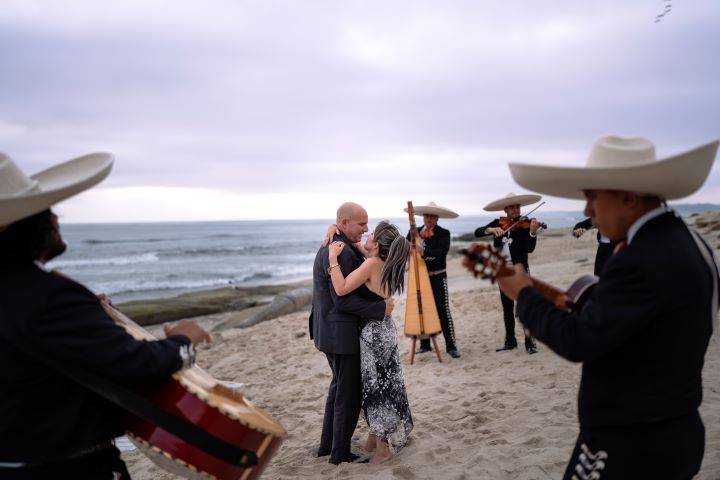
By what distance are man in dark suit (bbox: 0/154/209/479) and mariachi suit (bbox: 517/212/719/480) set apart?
5.27ft

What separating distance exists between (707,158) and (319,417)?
5.05 meters

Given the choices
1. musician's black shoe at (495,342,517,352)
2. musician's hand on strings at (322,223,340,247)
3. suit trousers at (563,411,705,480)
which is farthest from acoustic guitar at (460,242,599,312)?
musician's black shoe at (495,342,517,352)

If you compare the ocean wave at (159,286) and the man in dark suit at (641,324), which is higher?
the man in dark suit at (641,324)

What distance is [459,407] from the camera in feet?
19.0

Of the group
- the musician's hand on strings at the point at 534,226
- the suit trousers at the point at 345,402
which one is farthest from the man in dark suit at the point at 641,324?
the musician's hand on strings at the point at 534,226

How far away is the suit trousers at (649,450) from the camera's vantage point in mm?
1960

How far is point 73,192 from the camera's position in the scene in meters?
2.06

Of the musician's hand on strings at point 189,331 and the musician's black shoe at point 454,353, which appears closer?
the musician's hand on strings at point 189,331

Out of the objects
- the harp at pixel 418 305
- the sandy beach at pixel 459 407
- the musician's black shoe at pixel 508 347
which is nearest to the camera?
the sandy beach at pixel 459 407

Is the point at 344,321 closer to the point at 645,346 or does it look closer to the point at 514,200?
the point at 645,346

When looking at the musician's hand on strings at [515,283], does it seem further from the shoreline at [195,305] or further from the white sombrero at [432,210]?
the shoreline at [195,305]

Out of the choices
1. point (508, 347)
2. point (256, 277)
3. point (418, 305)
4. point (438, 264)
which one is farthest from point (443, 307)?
point (256, 277)

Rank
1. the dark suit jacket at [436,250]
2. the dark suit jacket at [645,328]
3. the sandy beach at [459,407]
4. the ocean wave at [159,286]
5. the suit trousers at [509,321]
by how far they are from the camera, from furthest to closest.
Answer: the ocean wave at [159,286]
the dark suit jacket at [436,250]
the suit trousers at [509,321]
the sandy beach at [459,407]
the dark suit jacket at [645,328]

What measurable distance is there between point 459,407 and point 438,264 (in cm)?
274
